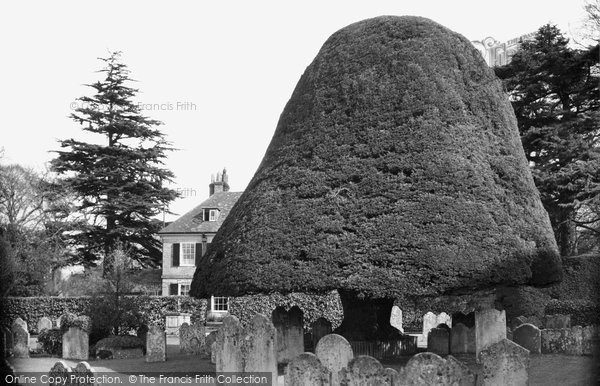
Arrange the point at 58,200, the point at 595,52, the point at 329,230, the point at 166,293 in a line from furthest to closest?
the point at 166,293 < the point at 58,200 < the point at 595,52 < the point at 329,230

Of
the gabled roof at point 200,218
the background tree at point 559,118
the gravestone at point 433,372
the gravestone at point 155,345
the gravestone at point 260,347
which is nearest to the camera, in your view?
the gravestone at point 433,372

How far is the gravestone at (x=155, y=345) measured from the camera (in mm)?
18891

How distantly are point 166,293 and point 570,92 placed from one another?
92.6 feet

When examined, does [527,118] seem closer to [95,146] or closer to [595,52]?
[595,52]

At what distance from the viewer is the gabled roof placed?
46.2 meters

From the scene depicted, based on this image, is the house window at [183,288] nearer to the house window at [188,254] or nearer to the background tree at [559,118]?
the house window at [188,254]

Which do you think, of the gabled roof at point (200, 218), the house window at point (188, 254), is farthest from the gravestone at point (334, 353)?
the house window at point (188, 254)

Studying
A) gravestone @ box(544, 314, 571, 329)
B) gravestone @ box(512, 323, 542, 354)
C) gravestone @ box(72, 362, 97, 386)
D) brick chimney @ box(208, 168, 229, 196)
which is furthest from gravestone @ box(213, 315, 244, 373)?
brick chimney @ box(208, 168, 229, 196)

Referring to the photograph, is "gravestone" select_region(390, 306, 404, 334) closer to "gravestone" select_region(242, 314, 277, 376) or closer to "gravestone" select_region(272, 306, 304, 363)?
"gravestone" select_region(272, 306, 304, 363)

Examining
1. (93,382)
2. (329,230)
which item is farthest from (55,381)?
(329,230)

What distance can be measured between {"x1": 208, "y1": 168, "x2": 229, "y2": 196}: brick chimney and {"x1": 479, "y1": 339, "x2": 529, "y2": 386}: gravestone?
40.0 metres

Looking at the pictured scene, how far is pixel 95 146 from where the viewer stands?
43344 mm

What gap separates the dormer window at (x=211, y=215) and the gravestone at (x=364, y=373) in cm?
3642

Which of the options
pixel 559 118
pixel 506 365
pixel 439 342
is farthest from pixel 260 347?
pixel 559 118
